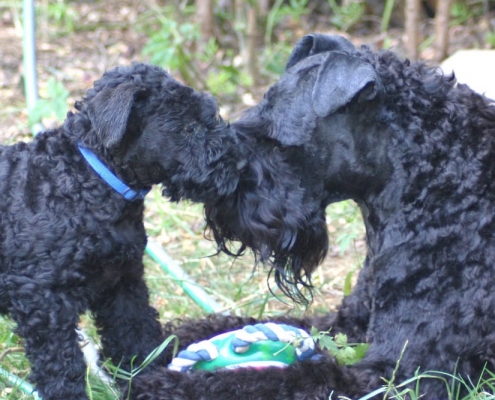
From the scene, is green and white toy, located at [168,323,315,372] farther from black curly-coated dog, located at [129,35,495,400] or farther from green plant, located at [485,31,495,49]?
green plant, located at [485,31,495,49]

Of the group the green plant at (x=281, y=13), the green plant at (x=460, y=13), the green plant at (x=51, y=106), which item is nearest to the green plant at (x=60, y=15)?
the green plant at (x=281, y=13)

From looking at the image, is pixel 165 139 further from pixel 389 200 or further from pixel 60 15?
pixel 60 15

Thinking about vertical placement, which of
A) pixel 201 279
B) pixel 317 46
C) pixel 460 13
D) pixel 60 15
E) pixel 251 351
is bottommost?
pixel 201 279

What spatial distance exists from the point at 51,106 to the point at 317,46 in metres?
2.22

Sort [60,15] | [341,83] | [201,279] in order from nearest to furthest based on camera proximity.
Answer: [341,83]
[201,279]
[60,15]

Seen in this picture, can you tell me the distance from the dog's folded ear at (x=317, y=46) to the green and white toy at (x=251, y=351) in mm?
999

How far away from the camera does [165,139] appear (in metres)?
2.65

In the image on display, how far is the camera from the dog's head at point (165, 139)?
102 inches

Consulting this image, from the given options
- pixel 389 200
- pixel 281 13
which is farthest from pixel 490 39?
pixel 389 200

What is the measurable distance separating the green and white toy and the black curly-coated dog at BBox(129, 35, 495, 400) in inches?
4.7

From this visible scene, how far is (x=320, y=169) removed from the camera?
8.79 ft

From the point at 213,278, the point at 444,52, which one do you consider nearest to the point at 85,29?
the point at 444,52

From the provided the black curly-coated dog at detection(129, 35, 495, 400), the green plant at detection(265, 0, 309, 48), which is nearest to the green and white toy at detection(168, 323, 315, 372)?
the black curly-coated dog at detection(129, 35, 495, 400)

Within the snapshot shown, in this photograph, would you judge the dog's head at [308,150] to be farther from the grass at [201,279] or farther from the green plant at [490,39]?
the green plant at [490,39]
